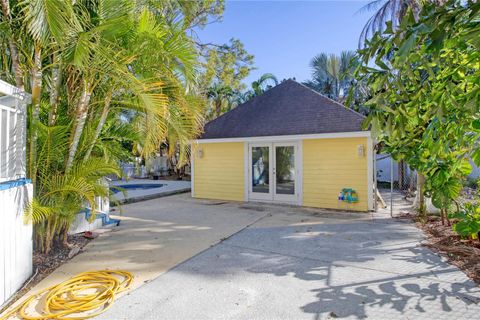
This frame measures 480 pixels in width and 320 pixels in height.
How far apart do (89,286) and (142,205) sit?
6.46 m

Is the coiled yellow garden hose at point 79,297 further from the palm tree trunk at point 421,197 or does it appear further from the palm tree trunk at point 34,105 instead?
the palm tree trunk at point 421,197

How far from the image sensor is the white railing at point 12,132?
11.5ft

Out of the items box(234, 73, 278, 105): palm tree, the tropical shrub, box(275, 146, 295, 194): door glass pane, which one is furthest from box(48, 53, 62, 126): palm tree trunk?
box(234, 73, 278, 105): palm tree

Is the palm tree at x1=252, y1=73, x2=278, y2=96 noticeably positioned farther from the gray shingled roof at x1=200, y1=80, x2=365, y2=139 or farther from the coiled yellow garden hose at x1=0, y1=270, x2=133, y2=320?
the coiled yellow garden hose at x1=0, y1=270, x2=133, y2=320

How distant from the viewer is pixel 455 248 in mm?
5074

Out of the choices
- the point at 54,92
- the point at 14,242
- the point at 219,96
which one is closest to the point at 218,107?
the point at 219,96

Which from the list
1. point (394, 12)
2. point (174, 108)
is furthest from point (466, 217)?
point (394, 12)

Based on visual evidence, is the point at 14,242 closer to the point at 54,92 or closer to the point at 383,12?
the point at 54,92

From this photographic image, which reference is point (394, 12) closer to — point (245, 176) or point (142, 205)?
point (245, 176)

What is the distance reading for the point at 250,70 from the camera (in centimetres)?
1848

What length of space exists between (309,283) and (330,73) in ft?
61.6

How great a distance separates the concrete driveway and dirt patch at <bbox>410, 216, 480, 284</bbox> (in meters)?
0.18

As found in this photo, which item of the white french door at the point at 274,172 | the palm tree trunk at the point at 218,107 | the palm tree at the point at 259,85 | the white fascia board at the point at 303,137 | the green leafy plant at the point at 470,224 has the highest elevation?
the palm tree at the point at 259,85

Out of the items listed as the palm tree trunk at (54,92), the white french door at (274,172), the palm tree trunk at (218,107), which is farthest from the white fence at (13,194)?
the palm tree trunk at (218,107)
